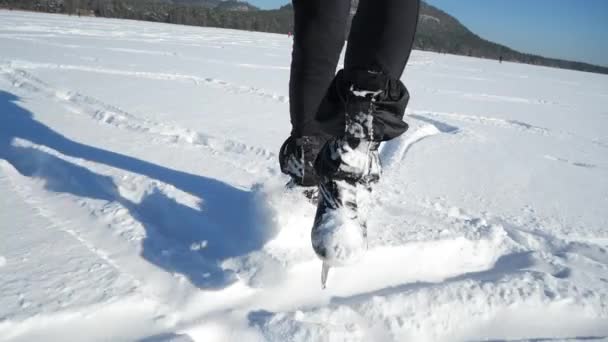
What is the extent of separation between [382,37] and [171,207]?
661 mm

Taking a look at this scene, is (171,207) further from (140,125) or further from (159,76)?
(159,76)

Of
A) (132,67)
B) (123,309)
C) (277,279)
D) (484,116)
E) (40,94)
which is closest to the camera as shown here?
(123,309)

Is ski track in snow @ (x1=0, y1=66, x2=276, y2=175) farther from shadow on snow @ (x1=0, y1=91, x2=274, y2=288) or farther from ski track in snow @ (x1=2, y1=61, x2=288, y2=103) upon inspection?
ski track in snow @ (x1=2, y1=61, x2=288, y2=103)

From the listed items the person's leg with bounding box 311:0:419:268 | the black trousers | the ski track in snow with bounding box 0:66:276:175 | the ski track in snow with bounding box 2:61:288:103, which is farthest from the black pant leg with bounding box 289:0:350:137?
the ski track in snow with bounding box 2:61:288:103

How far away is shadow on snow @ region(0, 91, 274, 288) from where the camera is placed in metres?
0.82

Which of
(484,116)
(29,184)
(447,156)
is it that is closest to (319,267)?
(29,184)

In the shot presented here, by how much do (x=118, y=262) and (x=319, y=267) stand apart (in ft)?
1.29

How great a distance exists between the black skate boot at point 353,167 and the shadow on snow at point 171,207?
215 millimetres

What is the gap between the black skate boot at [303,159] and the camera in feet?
3.15

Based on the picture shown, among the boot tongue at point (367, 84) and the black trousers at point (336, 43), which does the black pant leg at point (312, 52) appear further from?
the boot tongue at point (367, 84)

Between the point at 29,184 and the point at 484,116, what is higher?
the point at 484,116

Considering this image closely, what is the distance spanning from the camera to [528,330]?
74 cm

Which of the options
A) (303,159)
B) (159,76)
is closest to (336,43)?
(303,159)

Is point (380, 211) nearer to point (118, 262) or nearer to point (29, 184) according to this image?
point (118, 262)
